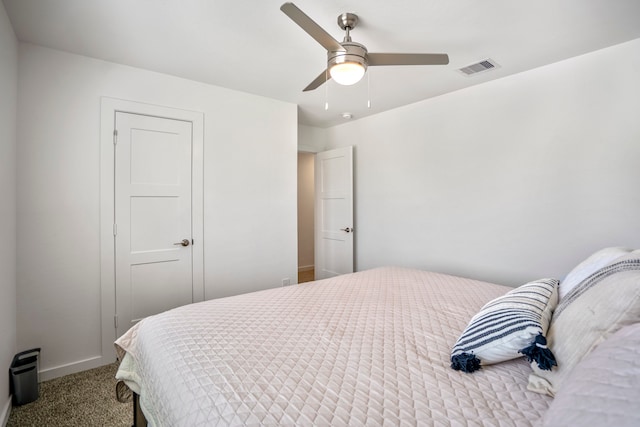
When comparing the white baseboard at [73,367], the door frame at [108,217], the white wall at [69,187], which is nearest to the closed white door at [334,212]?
the white wall at [69,187]

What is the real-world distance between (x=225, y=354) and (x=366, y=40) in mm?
2222

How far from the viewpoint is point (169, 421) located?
1046mm

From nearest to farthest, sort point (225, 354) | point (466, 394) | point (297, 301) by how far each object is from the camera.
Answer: point (466, 394) → point (225, 354) → point (297, 301)

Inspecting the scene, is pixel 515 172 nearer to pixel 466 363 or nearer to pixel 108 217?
pixel 466 363

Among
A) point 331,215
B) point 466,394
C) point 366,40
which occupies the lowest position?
point 466,394

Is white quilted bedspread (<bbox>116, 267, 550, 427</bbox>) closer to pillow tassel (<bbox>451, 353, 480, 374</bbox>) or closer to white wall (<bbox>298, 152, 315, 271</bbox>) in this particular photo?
pillow tassel (<bbox>451, 353, 480, 374</bbox>)

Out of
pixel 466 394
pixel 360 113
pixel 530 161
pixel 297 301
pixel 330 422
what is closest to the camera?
pixel 330 422

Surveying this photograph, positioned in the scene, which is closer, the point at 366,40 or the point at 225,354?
the point at 225,354

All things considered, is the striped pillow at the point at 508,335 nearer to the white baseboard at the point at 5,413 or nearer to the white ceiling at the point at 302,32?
the white ceiling at the point at 302,32

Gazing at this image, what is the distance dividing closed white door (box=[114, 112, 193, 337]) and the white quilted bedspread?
1.27 m

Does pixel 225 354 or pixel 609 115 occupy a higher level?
pixel 609 115

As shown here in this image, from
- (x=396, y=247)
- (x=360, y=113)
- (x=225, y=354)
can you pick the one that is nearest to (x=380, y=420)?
(x=225, y=354)

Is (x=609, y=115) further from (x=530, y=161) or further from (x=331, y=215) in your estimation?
(x=331, y=215)

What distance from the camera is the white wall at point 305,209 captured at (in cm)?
642
